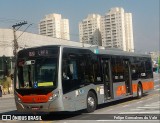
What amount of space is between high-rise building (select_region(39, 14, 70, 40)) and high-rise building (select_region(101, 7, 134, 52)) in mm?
12280

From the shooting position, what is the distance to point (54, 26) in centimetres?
7219

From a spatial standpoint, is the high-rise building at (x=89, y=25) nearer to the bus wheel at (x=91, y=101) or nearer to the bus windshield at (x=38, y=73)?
the bus wheel at (x=91, y=101)

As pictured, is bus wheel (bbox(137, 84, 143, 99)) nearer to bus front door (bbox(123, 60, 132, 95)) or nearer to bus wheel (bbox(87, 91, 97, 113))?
bus front door (bbox(123, 60, 132, 95))

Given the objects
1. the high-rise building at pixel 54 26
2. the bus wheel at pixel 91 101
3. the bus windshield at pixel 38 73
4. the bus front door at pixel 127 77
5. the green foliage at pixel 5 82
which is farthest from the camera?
the high-rise building at pixel 54 26

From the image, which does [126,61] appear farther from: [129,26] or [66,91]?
[129,26]

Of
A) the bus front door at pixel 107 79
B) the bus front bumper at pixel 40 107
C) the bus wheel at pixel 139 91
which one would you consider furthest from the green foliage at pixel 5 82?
the bus front bumper at pixel 40 107

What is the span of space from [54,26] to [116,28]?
54.5ft

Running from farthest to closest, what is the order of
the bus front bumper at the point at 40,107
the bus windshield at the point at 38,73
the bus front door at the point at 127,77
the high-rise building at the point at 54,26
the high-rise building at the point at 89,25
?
the high-rise building at the point at 89,25
the high-rise building at the point at 54,26
the bus front door at the point at 127,77
the bus windshield at the point at 38,73
the bus front bumper at the point at 40,107

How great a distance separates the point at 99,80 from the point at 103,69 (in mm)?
797

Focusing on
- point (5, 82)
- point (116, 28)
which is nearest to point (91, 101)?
point (5, 82)

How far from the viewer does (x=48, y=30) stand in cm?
7312

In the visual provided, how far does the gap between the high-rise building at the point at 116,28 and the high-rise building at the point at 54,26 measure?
40.3 ft

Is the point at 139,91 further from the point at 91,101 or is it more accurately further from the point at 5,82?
the point at 5,82

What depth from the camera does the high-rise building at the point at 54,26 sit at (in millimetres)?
72500
